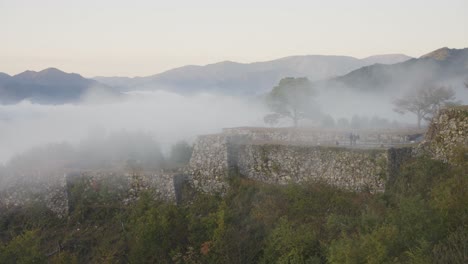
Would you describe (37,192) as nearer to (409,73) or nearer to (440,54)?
(409,73)

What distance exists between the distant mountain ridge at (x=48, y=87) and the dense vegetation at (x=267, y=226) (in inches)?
1839

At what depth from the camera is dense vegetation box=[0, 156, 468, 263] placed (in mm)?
13820

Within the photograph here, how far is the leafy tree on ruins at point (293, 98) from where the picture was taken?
3681 cm

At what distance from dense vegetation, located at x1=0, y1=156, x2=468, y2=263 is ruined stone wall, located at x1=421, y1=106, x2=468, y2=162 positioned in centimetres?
65

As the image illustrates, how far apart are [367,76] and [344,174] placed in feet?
198

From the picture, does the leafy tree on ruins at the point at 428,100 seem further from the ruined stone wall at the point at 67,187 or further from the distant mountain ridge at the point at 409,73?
the distant mountain ridge at the point at 409,73

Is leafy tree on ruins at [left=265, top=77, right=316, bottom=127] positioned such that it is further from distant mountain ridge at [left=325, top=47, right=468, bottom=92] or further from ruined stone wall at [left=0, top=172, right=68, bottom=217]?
distant mountain ridge at [left=325, top=47, right=468, bottom=92]

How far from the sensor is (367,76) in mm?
77000

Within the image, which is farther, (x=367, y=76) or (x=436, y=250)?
(x=367, y=76)

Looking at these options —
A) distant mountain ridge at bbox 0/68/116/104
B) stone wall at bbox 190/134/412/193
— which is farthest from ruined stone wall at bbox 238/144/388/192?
distant mountain ridge at bbox 0/68/116/104

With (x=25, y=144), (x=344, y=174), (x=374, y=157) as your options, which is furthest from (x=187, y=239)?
(x=25, y=144)

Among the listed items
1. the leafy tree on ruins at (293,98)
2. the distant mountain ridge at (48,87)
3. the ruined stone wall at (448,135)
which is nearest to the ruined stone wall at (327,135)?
the ruined stone wall at (448,135)

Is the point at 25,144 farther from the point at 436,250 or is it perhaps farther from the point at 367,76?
the point at 367,76

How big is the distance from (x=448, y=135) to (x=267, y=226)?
8915 mm
